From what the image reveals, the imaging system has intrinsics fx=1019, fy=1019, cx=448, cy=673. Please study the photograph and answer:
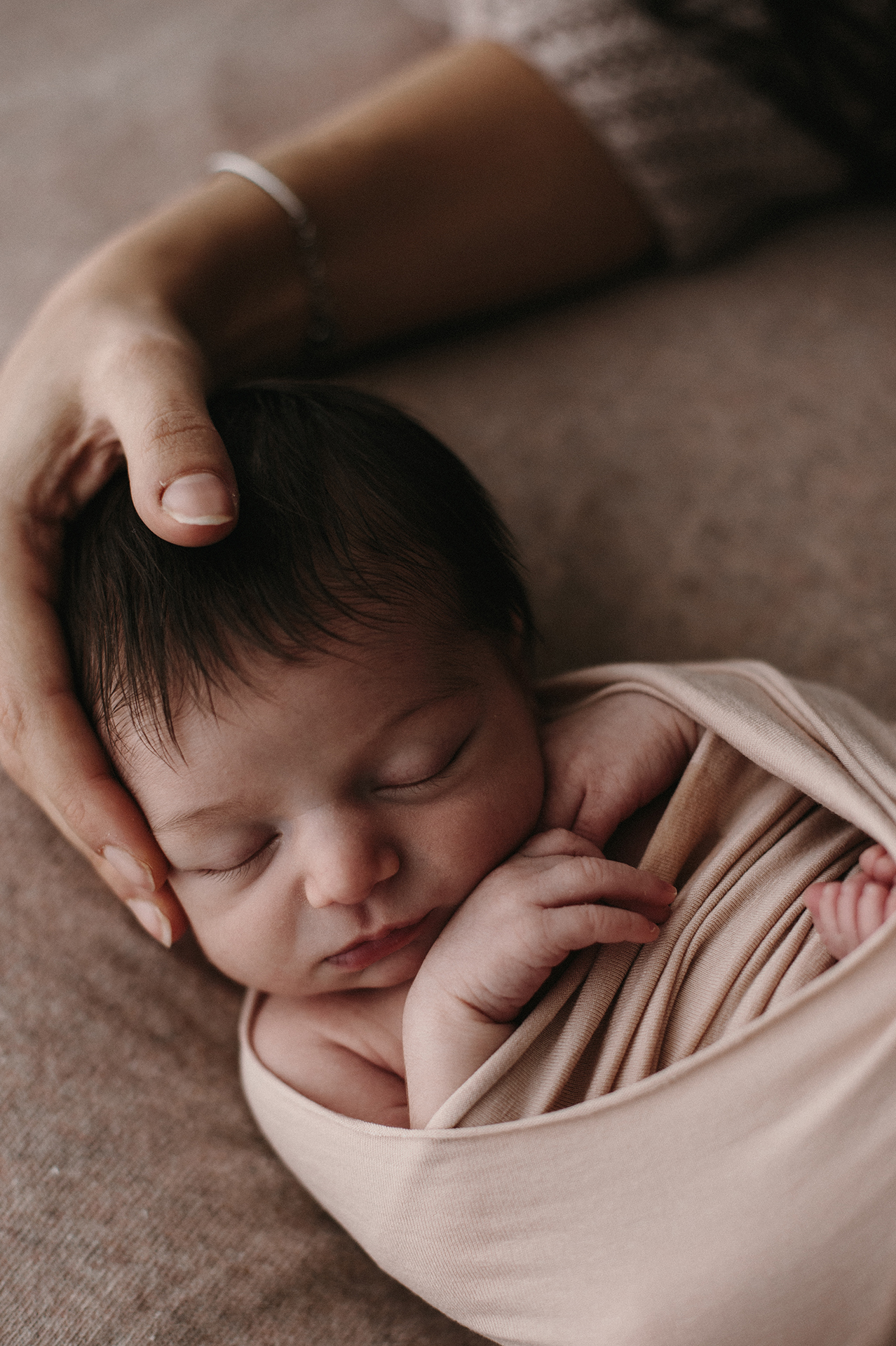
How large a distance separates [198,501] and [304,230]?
62 cm

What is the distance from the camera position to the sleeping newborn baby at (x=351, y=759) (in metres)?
0.80

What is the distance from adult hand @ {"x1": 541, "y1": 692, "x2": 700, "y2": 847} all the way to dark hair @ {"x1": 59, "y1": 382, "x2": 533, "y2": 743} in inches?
4.9

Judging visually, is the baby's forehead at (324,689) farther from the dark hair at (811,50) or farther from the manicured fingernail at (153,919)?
the dark hair at (811,50)

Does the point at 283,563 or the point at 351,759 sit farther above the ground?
the point at 283,563

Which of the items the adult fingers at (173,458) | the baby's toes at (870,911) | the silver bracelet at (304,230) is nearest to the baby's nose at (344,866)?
the adult fingers at (173,458)

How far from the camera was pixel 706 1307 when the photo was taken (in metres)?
0.71

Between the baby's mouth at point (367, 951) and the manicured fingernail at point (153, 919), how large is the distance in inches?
5.8

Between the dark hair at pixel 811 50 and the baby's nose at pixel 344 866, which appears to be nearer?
the baby's nose at pixel 344 866

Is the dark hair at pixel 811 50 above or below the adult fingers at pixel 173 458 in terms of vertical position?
above

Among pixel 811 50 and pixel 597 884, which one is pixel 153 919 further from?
pixel 811 50

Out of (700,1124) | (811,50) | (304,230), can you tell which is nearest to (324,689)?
(700,1124)

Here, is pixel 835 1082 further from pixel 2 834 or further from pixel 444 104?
pixel 444 104

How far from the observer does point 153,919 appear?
90cm

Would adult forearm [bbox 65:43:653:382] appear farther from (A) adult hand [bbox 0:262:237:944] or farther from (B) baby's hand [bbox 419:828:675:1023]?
(B) baby's hand [bbox 419:828:675:1023]
